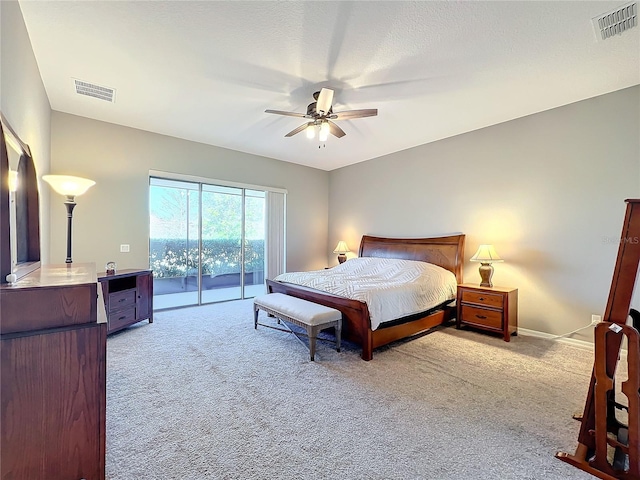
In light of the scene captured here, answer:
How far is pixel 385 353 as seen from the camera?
316cm

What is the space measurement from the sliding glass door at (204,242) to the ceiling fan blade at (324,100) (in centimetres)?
297

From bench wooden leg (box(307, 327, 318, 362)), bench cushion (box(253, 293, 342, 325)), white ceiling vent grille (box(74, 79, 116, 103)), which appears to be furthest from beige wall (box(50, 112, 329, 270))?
bench wooden leg (box(307, 327, 318, 362))

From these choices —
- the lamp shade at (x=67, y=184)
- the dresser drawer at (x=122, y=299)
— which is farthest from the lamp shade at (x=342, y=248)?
the lamp shade at (x=67, y=184)

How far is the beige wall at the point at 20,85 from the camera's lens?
1787 millimetres

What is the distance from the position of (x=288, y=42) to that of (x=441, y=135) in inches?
121

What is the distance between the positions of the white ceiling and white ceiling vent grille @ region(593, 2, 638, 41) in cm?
6

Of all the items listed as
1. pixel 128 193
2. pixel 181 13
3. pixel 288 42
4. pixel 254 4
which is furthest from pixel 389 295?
pixel 128 193

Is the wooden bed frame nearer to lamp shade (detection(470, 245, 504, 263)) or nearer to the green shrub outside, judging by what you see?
lamp shade (detection(470, 245, 504, 263))

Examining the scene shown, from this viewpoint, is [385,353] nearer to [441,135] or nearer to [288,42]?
[288,42]

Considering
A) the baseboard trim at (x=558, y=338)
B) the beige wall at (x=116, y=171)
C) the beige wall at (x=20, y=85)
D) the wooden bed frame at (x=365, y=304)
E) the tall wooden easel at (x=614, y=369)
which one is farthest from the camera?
the beige wall at (x=116, y=171)

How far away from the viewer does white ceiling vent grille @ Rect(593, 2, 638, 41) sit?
2.12 metres

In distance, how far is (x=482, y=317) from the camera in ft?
12.4

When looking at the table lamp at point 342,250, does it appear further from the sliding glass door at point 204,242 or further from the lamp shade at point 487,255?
the lamp shade at point 487,255

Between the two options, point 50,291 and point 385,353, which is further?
point 385,353
